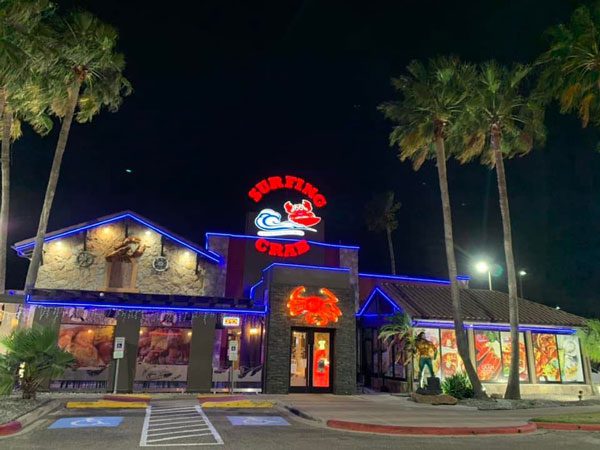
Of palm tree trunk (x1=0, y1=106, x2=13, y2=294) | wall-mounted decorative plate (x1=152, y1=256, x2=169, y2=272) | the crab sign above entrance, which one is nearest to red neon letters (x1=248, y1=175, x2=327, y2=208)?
the crab sign above entrance

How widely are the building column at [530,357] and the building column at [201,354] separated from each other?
17018 millimetres

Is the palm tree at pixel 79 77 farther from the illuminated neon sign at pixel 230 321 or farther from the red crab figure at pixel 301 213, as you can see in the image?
the red crab figure at pixel 301 213

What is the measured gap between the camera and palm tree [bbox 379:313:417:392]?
21.2 m

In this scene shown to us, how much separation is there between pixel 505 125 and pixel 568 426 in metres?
13.9

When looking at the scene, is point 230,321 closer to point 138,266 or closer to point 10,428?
point 138,266

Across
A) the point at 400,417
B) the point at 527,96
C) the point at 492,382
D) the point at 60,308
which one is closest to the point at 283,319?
the point at 400,417

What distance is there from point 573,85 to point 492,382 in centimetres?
1502

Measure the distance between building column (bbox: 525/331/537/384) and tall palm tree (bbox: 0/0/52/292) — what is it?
2638 centimetres

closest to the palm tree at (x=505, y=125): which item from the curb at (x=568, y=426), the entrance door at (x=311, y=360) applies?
the curb at (x=568, y=426)

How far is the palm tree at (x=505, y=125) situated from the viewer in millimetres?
21078

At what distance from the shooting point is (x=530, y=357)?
82.4ft

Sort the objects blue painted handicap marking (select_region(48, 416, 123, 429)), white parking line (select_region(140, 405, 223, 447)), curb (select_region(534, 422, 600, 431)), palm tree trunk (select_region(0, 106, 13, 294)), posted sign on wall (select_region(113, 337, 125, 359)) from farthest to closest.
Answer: palm tree trunk (select_region(0, 106, 13, 294)) → posted sign on wall (select_region(113, 337, 125, 359)) → curb (select_region(534, 422, 600, 431)) → blue painted handicap marking (select_region(48, 416, 123, 429)) → white parking line (select_region(140, 405, 223, 447))

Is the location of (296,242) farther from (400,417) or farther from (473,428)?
(473,428)

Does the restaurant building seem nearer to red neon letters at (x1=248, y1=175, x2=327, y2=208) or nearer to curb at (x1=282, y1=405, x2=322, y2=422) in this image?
red neon letters at (x1=248, y1=175, x2=327, y2=208)
